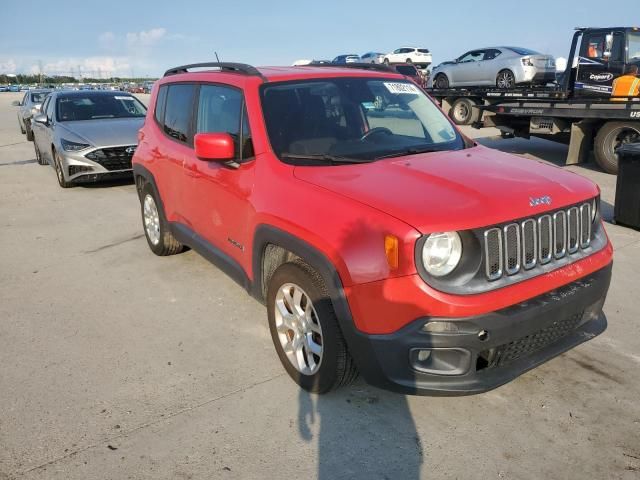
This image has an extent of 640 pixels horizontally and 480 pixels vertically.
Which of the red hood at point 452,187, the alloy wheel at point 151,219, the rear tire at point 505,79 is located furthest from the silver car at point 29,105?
the red hood at point 452,187

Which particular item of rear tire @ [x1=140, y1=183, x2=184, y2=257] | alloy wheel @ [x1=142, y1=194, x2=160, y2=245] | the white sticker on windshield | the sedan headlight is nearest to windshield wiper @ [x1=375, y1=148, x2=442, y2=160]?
the white sticker on windshield

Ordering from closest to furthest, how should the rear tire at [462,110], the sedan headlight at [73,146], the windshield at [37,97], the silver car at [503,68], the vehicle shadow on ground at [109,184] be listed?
the sedan headlight at [73,146], the vehicle shadow on ground at [109,184], the rear tire at [462,110], the silver car at [503,68], the windshield at [37,97]

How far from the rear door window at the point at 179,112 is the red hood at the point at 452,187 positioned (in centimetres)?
172

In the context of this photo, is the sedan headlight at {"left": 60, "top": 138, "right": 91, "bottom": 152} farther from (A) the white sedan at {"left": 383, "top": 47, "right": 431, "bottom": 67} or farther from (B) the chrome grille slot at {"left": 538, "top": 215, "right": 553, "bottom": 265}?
(A) the white sedan at {"left": 383, "top": 47, "right": 431, "bottom": 67}

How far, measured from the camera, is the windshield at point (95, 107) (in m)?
9.82

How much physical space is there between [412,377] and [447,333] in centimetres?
29

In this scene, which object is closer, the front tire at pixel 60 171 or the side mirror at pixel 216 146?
the side mirror at pixel 216 146

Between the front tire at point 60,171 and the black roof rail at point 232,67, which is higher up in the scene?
the black roof rail at point 232,67

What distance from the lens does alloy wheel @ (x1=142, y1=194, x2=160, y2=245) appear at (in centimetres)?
547

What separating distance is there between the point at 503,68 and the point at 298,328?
621 inches

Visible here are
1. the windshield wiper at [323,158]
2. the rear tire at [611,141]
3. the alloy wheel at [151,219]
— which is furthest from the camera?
the rear tire at [611,141]

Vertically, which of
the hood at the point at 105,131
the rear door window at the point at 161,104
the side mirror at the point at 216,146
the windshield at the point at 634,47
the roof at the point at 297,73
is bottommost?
the hood at the point at 105,131

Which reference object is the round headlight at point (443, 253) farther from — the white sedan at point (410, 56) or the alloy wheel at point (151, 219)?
the white sedan at point (410, 56)

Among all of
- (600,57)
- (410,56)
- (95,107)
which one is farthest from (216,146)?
(410,56)
